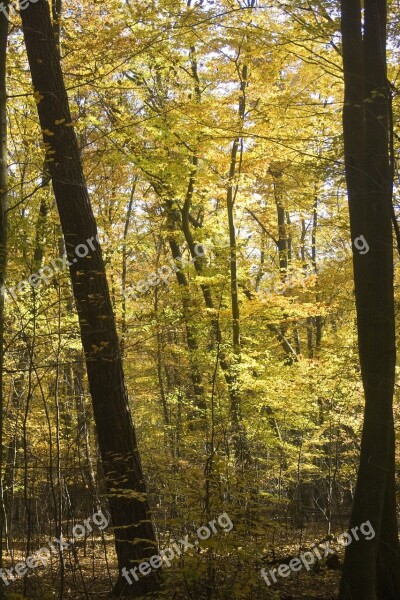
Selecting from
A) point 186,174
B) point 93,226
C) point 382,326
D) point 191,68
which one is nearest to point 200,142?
point 186,174

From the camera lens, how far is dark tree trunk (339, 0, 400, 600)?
5.18m

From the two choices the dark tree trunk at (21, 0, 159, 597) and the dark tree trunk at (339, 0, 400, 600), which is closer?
the dark tree trunk at (339, 0, 400, 600)

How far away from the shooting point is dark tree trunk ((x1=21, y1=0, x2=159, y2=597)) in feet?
19.4

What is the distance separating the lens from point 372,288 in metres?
5.40

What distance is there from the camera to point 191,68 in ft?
45.6

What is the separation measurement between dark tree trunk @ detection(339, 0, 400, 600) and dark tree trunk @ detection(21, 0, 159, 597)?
7.11 feet

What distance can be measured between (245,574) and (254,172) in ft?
30.8

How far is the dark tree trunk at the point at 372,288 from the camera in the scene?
518cm

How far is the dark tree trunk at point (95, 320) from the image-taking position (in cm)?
592

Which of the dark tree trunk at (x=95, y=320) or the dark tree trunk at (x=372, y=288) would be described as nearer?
the dark tree trunk at (x=372, y=288)

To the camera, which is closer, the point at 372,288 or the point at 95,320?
the point at 372,288

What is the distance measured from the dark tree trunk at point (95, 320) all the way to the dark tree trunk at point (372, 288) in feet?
7.11

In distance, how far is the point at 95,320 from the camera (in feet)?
20.4

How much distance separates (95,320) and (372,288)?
2.96 metres
